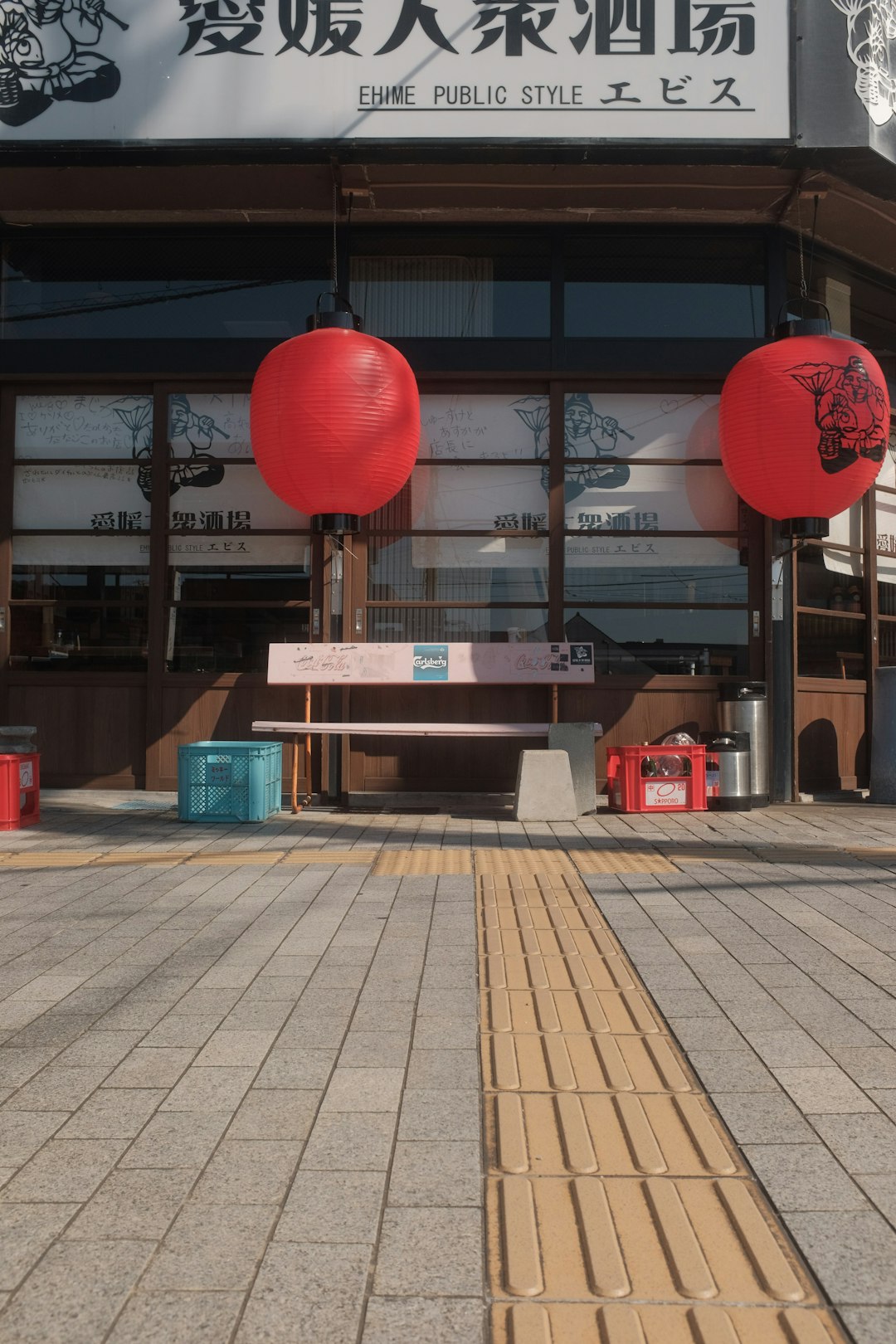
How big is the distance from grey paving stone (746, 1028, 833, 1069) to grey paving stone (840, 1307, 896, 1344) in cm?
116

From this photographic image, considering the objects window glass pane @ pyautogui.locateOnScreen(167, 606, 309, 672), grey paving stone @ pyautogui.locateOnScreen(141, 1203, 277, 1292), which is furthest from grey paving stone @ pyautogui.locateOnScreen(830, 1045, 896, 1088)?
window glass pane @ pyautogui.locateOnScreen(167, 606, 309, 672)

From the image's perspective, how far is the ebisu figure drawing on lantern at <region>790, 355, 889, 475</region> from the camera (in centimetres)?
753

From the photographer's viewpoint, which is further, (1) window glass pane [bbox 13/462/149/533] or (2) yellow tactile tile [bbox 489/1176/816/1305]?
(1) window glass pane [bbox 13/462/149/533]

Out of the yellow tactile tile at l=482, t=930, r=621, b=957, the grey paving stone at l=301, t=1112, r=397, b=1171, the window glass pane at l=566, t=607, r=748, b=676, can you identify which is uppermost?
the window glass pane at l=566, t=607, r=748, b=676

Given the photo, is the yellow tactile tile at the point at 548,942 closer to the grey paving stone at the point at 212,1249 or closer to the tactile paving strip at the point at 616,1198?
the tactile paving strip at the point at 616,1198

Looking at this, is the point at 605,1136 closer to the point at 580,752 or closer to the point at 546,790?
the point at 546,790

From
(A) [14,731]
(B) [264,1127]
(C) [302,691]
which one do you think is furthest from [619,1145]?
(C) [302,691]

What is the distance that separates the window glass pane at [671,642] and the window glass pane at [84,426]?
448cm

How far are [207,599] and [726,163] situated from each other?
560 centimetres

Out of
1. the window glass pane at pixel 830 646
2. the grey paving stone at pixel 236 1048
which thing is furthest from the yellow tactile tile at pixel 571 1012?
the window glass pane at pixel 830 646

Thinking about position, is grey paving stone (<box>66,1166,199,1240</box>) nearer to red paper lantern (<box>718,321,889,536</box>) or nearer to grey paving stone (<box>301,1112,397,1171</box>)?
grey paving stone (<box>301,1112,397,1171</box>)

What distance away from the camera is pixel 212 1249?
6.61ft

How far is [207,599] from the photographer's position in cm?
919

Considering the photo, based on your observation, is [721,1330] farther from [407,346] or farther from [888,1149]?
[407,346]
